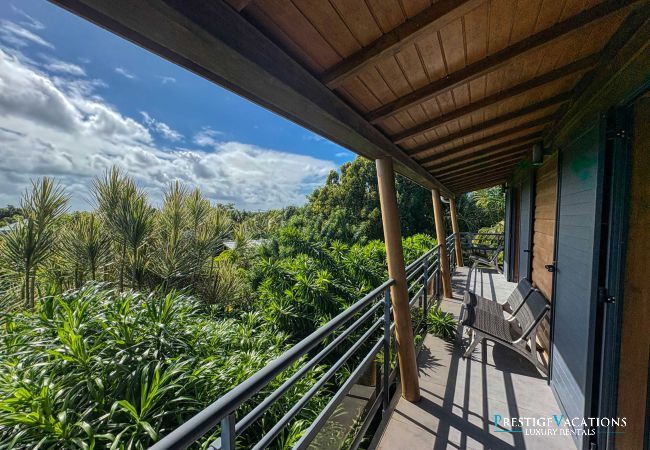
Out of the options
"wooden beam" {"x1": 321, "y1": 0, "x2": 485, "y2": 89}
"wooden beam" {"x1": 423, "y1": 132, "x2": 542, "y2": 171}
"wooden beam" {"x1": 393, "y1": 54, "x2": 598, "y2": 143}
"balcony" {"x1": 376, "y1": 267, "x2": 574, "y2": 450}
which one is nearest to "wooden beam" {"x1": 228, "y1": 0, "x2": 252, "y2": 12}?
"wooden beam" {"x1": 321, "y1": 0, "x2": 485, "y2": 89}

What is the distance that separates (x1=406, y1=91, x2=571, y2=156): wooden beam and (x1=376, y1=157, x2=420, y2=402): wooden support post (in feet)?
2.12

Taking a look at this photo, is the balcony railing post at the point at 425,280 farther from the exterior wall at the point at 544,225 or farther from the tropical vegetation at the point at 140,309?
the exterior wall at the point at 544,225

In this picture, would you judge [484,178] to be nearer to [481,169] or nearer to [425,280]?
[481,169]

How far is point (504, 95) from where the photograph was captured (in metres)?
1.81

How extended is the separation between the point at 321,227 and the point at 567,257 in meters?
9.47

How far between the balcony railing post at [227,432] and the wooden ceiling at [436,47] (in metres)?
1.15

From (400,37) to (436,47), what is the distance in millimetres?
285

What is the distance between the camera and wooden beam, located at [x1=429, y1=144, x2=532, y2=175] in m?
3.63

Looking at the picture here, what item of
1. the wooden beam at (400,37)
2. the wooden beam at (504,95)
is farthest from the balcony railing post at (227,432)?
the wooden beam at (504,95)

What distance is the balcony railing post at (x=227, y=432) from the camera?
0.76 m

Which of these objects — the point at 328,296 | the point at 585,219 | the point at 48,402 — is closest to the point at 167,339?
the point at 48,402

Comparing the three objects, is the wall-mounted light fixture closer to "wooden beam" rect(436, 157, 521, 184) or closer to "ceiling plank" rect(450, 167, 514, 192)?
"wooden beam" rect(436, 157, 521, 184)

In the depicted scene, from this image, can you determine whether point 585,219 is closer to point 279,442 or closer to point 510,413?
point 510,413

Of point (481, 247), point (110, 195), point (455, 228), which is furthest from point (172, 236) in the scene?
point (481, 247)
